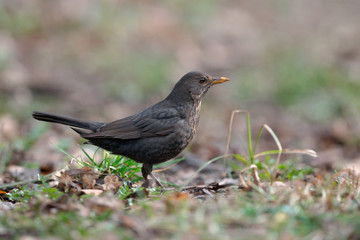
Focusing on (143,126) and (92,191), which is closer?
(92,191)

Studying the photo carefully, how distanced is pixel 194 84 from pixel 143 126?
75 centimetres

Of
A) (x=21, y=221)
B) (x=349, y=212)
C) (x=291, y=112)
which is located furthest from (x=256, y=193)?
(x=291, y=112)

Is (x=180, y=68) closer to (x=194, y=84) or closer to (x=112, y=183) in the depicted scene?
(x=194, y=84)

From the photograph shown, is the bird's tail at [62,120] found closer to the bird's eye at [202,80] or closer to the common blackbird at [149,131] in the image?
the common blackbird at [149,131]

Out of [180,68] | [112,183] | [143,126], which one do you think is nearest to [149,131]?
[143,126]

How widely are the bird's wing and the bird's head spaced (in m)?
0.29

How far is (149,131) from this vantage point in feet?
16.5

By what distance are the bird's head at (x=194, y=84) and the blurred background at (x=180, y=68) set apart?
1723 mm

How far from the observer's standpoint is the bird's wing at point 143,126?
4.98m

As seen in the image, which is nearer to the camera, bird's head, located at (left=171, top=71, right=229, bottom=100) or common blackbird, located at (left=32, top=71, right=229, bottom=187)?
common blackbird, located at (left=32, top=71, right=229, bottom=187)

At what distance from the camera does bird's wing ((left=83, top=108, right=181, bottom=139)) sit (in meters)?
4.98

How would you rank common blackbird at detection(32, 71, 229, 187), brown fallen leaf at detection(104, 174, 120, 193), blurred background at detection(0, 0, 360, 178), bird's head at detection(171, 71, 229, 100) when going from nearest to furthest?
brown fallen leaf at detection(104, 174, 120, 193) → common blackbird at detection(32, 71, 229, 187) → bird's head at detection(171, 71, 229, 100) → blurred background at detection(0, 0, 360, 178)

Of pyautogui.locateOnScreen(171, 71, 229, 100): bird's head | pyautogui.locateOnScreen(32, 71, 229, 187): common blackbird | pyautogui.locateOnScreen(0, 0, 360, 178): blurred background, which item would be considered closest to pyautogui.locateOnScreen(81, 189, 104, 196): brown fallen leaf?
pyautogui.locateOnScreen(32, 71, 229, 187): common blackbird

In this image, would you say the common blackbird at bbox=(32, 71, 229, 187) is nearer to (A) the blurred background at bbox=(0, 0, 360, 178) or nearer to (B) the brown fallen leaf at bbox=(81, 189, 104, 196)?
(B) the brown fallen leaf at bbox=(81, 189, 104, 196)
